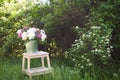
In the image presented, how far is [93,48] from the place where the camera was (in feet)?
14.5

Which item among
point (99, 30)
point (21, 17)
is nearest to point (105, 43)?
point (99, 30)

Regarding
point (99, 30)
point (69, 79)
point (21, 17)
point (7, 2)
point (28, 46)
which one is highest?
point (7, 2)

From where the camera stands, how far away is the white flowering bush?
13.8 feet

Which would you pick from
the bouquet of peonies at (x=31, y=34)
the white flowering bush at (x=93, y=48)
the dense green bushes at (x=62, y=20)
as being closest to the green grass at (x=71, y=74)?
the white flowering bush at (x=93, y=48)

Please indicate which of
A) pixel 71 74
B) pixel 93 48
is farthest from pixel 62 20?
pixel 71 74

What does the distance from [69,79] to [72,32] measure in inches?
76.3

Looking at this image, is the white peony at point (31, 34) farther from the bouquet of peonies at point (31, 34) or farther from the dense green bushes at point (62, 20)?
the dense green bushes at point (62, 20)

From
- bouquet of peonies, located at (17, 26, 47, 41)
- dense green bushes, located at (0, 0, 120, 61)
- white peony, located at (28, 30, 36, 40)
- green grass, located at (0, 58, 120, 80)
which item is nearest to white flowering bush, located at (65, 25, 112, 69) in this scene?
dense green bushes, located at (0, 0, 120, 61)

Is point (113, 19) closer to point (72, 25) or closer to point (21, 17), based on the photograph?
point (72, 25)

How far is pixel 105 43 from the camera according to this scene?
420cm

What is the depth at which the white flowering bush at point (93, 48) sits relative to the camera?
4195 millimetres

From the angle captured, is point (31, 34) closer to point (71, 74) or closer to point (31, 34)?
point (31, 34)

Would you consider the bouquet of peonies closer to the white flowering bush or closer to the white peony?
the white peony

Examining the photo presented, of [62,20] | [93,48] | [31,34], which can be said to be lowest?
[93,48]
